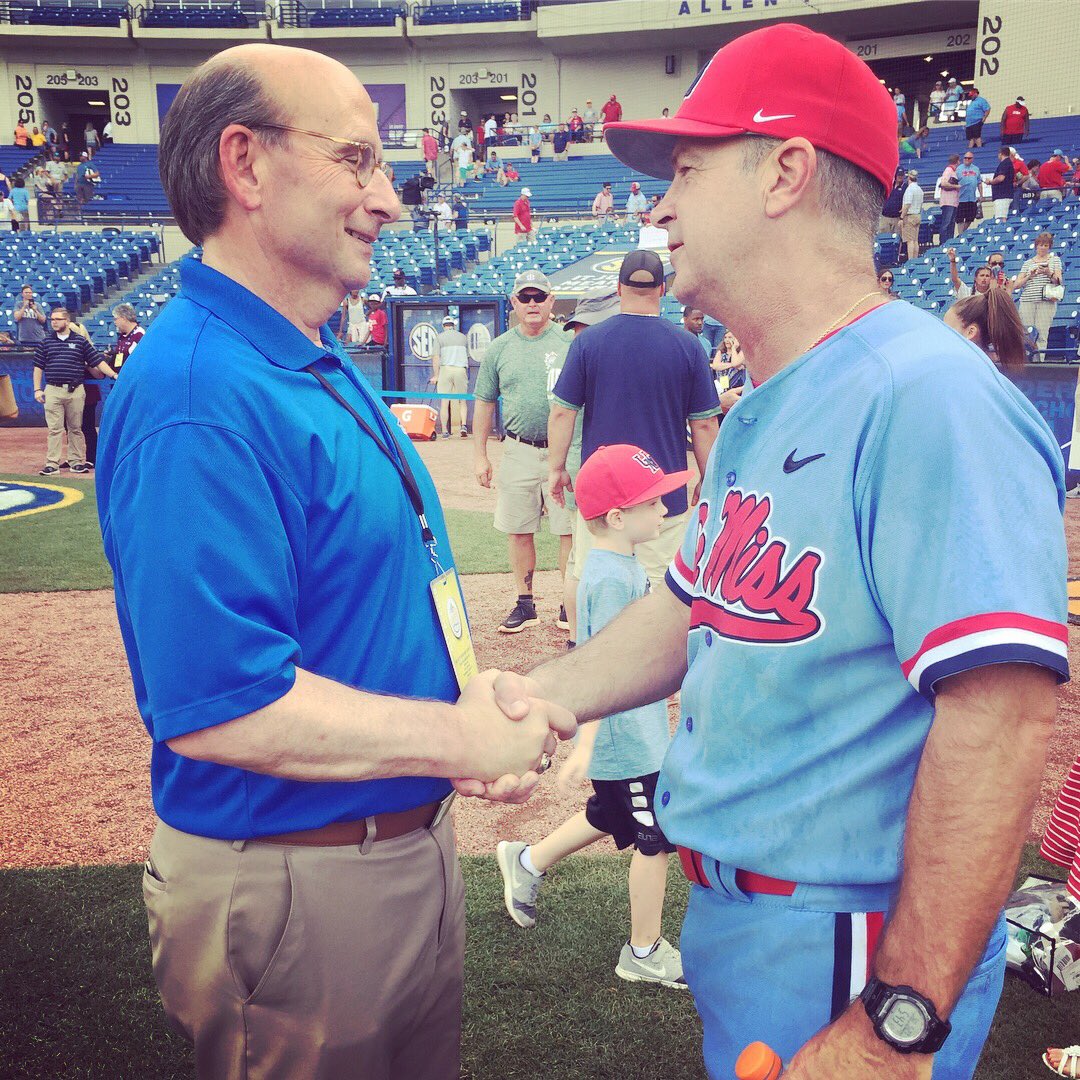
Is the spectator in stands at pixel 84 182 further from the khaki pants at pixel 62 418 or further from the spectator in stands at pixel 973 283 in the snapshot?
the spectator in stands at pixel 973 283

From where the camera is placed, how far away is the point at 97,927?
3.44 metres

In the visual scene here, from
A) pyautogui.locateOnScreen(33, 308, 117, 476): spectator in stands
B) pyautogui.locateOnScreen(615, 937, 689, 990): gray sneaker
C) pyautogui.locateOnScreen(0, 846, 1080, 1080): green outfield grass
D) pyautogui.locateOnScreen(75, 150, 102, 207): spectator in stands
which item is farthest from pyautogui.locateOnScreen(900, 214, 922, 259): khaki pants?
pyautogui.locateOnScreen(75, 150, 102, 207): spectator in stands

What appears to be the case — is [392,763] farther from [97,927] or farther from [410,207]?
[410,207]

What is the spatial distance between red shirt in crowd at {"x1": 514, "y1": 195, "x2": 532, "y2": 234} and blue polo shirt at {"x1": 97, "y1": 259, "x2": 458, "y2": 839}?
2523 centimetres

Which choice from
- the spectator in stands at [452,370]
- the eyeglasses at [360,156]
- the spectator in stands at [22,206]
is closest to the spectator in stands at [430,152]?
the spectator in stands at [22,206]

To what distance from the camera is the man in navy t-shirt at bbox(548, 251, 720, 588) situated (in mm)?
5566

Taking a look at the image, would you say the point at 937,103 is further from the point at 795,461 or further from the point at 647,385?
the point at 795,461

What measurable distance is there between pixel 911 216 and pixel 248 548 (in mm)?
20877

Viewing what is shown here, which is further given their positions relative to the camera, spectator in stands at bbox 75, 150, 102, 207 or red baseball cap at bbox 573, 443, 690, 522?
spectator in stands at bbox 75, 150, 102, 207

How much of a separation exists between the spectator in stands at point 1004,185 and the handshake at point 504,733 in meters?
20.1

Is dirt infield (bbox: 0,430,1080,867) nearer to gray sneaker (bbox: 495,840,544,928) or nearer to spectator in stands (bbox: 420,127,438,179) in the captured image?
gray sneaker (bbox: 495,840,544,928)

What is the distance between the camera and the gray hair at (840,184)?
1503mm

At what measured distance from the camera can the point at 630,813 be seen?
10.3 feet

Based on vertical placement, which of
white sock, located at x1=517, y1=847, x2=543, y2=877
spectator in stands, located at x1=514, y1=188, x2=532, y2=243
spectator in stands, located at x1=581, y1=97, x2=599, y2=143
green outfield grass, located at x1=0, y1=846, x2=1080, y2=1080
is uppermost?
spectator in stands, located at x1=581, y1=97, x2=599, y2=143
